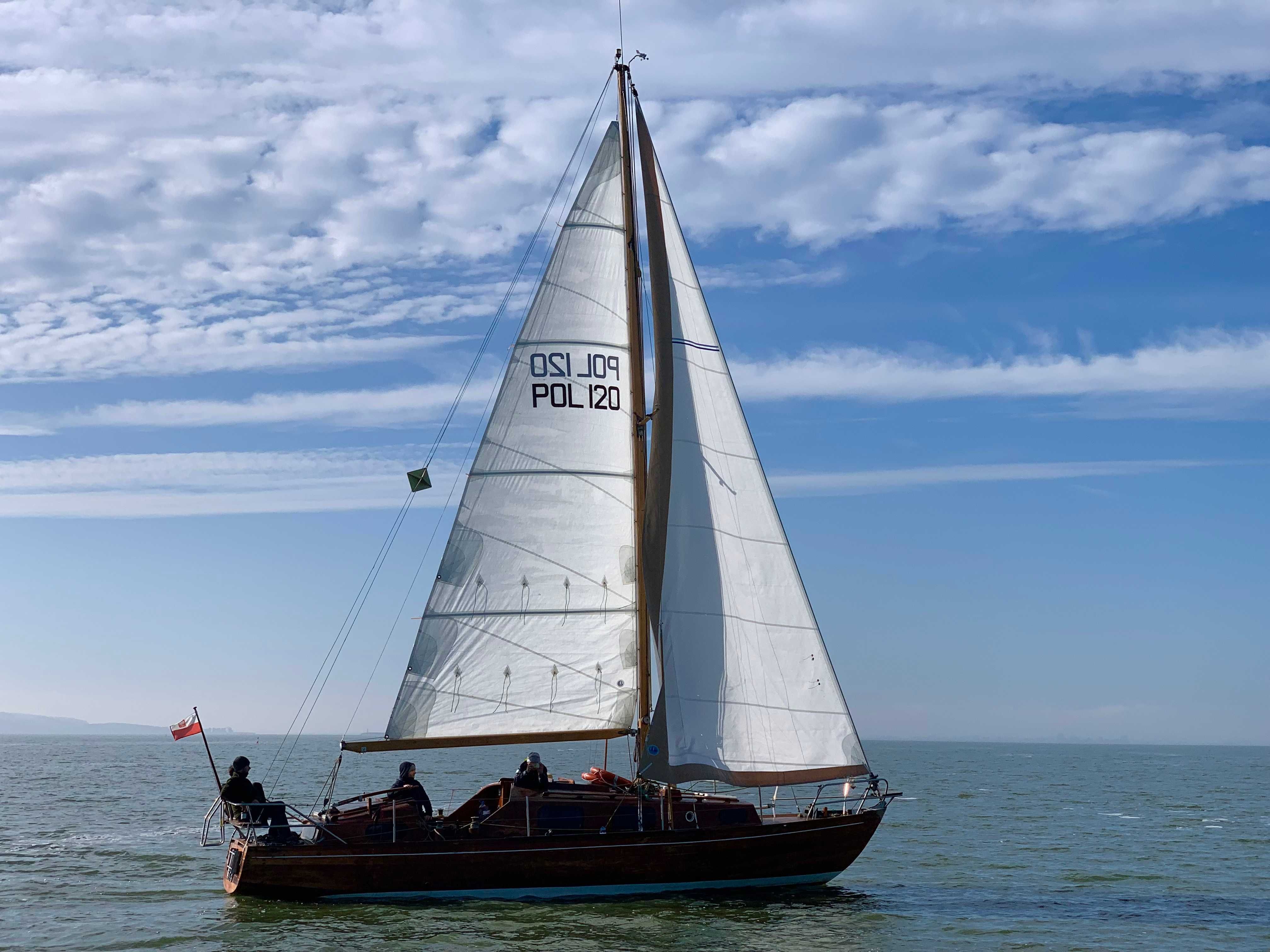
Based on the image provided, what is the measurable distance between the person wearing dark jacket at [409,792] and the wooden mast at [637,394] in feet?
13.1

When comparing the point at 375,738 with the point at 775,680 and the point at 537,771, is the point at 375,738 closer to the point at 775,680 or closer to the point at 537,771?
the point at 537,771

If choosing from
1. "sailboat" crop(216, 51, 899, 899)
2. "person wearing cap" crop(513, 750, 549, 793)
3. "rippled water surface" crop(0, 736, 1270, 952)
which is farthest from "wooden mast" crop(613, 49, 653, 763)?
"rippled water surface" crop(0, 736, 1270, 952)

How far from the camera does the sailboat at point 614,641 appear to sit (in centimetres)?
2072

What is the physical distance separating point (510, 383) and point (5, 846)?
74.1ft

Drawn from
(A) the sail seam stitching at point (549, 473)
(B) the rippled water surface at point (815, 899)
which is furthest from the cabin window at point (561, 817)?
(A) the sail seam stitching at point (549, 473)

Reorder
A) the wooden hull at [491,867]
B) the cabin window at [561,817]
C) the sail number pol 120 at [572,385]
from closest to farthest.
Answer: the wooden hull at [491,867] → the cabin window at [561,817] → the sail number pol 120 at [572,385]

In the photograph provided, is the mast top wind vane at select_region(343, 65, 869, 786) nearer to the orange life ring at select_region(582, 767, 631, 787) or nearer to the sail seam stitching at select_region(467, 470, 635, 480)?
the sail seam stitching at select_region(467, 470, 635, 480)

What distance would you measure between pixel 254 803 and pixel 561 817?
216 inches

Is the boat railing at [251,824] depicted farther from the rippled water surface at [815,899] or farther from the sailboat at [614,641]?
the rippled water surface at [815,899]

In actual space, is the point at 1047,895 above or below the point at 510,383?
below

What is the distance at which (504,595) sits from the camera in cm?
2191

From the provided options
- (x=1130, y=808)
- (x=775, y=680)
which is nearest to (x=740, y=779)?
(x=775, y=680)

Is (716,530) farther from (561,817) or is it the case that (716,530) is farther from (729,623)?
(561,817)

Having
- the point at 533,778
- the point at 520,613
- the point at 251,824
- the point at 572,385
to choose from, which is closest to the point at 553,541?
the point at 520,613
